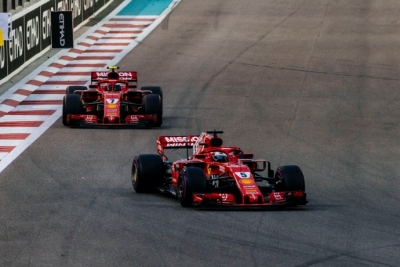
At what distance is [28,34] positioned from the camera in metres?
28.2

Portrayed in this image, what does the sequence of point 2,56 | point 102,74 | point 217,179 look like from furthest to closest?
1. point 2,56
2. point 102,74
3. point 217,179

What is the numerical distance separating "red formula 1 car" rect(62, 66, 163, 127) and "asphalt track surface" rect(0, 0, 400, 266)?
310 mm

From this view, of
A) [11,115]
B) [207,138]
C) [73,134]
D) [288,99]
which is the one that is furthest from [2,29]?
[207,138]

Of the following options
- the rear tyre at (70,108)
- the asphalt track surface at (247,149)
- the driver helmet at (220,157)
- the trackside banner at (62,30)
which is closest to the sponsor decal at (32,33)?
the trackside banner at (62,30)

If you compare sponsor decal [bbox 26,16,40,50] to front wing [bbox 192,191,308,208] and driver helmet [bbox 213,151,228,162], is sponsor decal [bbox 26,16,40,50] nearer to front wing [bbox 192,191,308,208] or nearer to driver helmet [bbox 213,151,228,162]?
driver helmet [bbox 213,151,228,162]

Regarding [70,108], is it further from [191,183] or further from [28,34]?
[191,183]

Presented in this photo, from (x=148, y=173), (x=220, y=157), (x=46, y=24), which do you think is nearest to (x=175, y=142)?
(x=148, y=173)

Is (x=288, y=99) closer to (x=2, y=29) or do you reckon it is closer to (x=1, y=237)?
(x=2, y=29)

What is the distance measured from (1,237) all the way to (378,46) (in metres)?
20.8

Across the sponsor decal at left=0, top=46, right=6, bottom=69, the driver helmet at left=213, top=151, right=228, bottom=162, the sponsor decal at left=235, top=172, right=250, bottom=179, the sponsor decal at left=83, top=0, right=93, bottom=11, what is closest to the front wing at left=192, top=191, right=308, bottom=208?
the sponsor decal at left=235, top=172, right=250, bottom=179

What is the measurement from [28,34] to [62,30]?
3.11m

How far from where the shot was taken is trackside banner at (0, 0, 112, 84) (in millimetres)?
26344

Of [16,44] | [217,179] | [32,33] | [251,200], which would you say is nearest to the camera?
[251,200]

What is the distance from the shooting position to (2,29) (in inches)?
961
